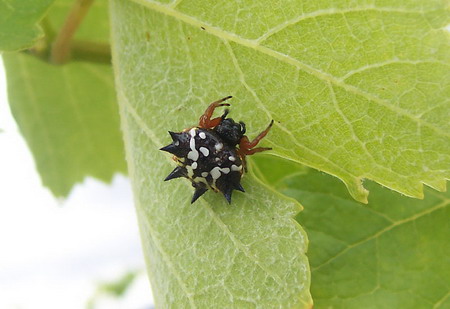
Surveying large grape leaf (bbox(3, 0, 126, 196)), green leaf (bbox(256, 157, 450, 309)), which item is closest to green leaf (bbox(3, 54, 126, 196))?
large grape leaf (bbox(3, 0, 126, 196))

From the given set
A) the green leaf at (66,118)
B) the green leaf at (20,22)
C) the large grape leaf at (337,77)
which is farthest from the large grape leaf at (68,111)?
the large grape leaf at (337,77)

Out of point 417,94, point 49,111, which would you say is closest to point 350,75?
point 417,94

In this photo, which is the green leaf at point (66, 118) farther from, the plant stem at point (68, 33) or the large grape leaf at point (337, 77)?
the large grape leaf at point (337, 77)

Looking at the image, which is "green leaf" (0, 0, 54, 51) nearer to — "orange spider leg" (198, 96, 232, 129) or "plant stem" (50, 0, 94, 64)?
"plant stem" (50, 0, 94, 64)

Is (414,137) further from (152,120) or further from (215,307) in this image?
(152,120)

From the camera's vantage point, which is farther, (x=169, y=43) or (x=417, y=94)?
(x=169, y=43)

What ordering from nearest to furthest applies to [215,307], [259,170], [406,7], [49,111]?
1. [406,7]
2. [215,307]
3. [259,170]
4. [49,111]

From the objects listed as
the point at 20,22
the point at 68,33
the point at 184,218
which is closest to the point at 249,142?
the point at 184,218
